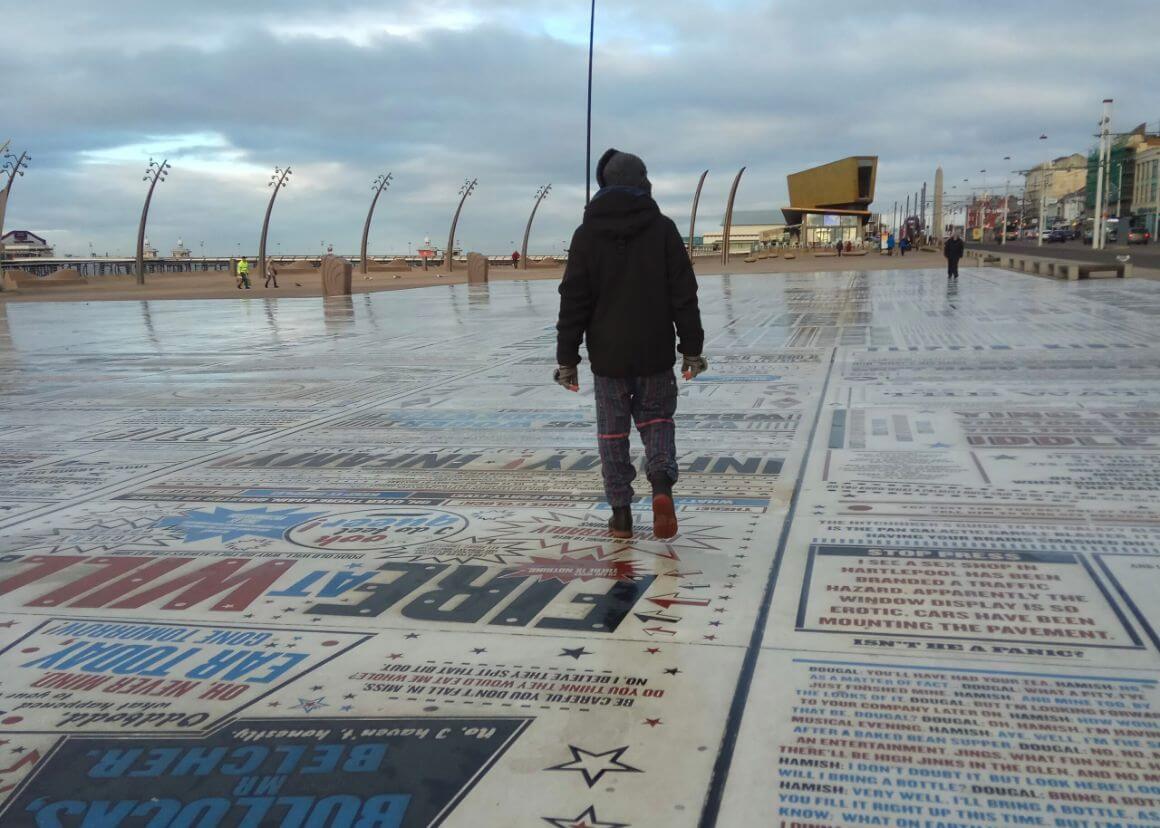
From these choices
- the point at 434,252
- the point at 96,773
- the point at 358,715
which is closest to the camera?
the point at 96,773

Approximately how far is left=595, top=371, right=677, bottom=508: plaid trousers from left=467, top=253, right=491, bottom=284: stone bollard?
35.8m

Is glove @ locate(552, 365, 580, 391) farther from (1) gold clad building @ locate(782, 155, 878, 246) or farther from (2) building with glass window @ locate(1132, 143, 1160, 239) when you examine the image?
(2) building with glass window @ locate(1132, 143, 1160, 239)

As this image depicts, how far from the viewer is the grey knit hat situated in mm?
4227

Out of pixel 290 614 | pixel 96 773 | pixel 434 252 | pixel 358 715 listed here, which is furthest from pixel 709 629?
pixel 434 252

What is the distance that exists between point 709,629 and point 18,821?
79.7 inches

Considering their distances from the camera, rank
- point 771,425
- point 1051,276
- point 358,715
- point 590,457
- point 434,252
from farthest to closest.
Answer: point 434,252 → point 1051,276 → point 771,425 → point 590,457 → point 358,715

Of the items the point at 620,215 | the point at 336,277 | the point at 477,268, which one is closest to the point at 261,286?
the point at 477,268

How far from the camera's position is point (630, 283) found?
4.17 m

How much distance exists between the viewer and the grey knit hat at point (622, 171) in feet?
13.9

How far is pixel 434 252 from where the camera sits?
150 metres

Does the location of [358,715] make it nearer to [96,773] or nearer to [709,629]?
[96,773]

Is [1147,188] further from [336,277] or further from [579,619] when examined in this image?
[579,619]

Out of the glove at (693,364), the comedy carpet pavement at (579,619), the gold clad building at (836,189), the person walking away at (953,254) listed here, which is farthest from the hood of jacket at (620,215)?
the gold clad building at (836,189)

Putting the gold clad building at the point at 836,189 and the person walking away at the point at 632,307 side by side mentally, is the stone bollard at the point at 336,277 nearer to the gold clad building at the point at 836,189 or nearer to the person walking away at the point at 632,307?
the person walking away at the point at 632,307
